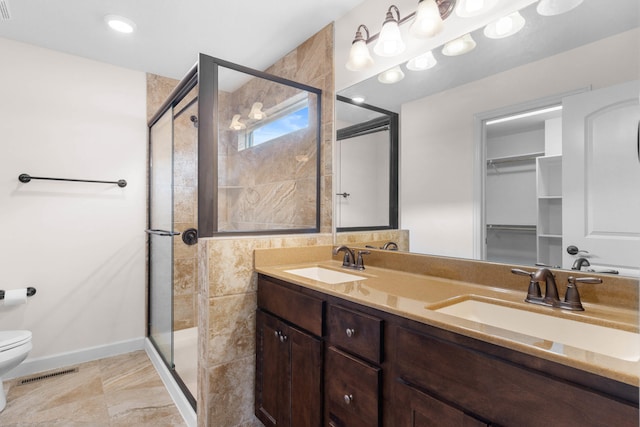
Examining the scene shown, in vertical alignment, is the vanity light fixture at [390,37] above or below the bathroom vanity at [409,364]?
above

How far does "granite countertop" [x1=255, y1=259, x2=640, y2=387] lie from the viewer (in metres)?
0.60

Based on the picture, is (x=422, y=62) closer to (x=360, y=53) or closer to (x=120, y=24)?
(x=360, y=53)

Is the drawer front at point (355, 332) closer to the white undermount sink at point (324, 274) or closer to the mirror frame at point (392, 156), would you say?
the white undermount sink at point (324, 274)

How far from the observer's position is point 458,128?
1.37 m

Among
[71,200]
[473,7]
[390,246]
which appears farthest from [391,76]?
[71,200]

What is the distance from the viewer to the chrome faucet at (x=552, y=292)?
0.93 metres

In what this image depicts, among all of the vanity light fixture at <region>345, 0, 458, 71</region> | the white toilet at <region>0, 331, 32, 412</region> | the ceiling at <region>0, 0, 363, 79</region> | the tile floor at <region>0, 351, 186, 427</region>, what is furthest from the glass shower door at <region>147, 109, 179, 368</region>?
the vanity light fixture at <region>345, 0, 458, 71</region>

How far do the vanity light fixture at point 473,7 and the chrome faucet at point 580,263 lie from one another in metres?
1.00

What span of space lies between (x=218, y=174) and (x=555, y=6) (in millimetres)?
1556

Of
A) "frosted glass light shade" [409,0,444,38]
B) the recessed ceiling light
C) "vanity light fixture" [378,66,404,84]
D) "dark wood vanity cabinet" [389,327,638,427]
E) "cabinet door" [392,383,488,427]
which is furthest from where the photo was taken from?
the recessed ceiling light

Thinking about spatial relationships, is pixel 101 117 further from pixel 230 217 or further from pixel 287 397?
pixel 287 397

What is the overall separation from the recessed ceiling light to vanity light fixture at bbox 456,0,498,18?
1.89 metres

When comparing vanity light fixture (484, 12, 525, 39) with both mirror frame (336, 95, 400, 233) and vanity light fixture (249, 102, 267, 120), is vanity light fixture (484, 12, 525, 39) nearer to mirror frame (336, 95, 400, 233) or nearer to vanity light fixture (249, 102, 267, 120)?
mirror frame (336, 95, 400, 233)

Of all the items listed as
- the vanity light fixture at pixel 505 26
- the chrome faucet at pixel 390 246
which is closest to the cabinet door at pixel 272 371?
the chrome faucet at pixel 390 246
